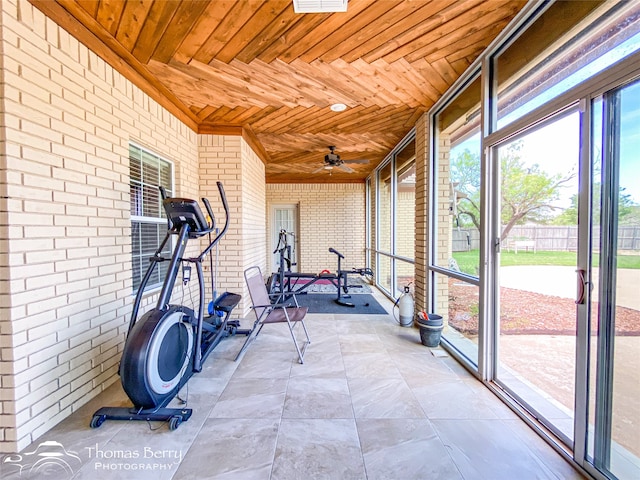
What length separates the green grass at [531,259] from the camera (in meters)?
1.28

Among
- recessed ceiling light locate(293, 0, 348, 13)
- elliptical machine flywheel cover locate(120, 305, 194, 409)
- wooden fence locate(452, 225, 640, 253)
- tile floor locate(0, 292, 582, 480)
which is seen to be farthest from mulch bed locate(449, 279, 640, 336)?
elliptical machine flywheel cover locate(120, 305, 194, 409)

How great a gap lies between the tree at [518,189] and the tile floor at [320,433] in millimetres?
1365

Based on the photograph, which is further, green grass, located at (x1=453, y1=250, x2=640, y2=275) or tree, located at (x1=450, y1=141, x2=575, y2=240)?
tree, located at (x1=450, y1=141, x2=575, y2=240)

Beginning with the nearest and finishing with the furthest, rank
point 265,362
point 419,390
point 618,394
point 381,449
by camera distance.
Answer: point 618,394, point 381,449, point 419,390, point 265,362

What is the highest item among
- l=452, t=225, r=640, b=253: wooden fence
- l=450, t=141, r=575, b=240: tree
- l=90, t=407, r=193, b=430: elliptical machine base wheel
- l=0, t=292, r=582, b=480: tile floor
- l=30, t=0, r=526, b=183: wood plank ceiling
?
l=30, t=0, r=526, b=183: wood plank ceiling

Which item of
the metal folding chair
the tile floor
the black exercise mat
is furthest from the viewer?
the black exercise mat

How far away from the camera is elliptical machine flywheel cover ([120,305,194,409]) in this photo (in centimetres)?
172

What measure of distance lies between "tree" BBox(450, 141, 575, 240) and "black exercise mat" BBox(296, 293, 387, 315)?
7.44ft

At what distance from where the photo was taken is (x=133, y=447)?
1.60 metres

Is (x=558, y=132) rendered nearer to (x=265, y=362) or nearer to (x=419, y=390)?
(x=419, y=390)

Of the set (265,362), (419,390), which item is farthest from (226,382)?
(419,390)

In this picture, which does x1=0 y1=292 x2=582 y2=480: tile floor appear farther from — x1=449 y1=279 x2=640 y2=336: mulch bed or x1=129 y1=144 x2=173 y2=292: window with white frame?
x1=129 y1=144 x2=173 y2=292: window with white frame

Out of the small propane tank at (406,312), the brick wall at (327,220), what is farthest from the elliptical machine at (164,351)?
the brick wall at (327,220)

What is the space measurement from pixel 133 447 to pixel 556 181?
2.98 m
